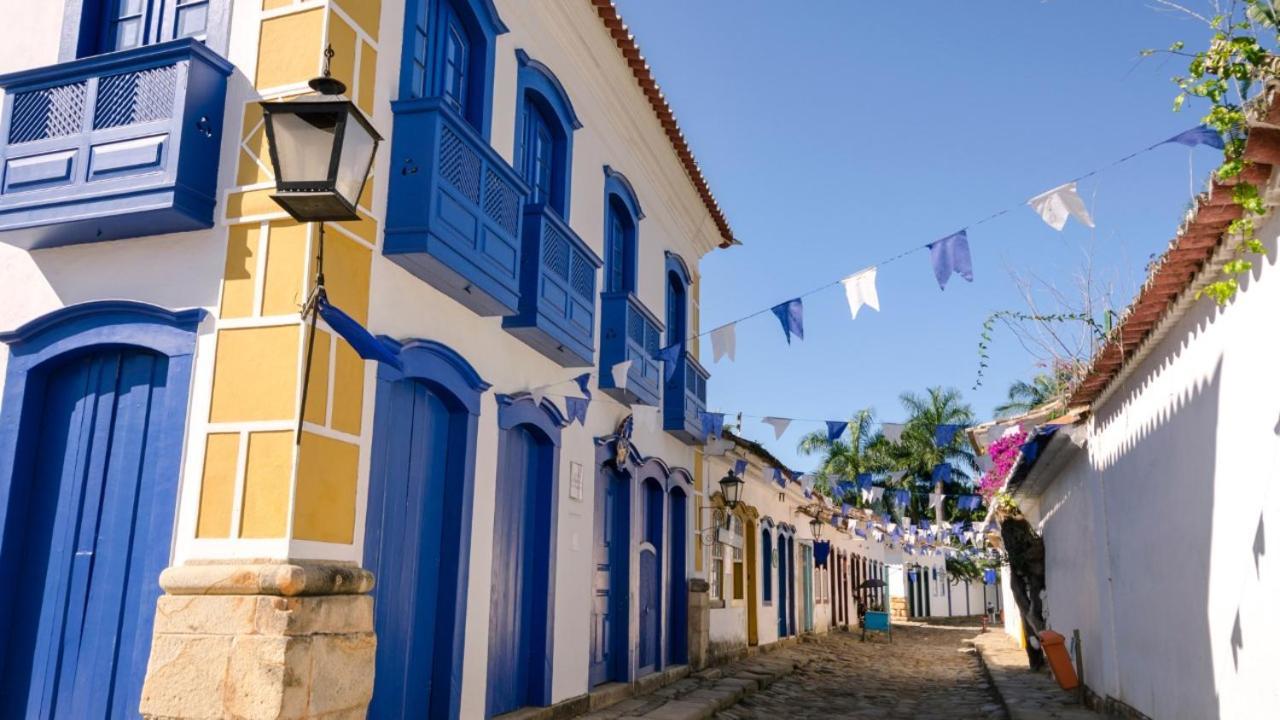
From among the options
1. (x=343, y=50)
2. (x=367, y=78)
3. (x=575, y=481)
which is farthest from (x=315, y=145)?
(x=575, y=481)

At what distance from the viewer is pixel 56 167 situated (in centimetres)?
606

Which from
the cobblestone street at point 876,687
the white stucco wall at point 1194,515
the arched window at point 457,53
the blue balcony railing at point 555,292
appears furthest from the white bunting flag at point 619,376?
the white stucco wall at point 1194,515

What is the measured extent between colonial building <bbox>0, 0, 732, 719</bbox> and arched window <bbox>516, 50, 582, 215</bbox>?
0.40 metres

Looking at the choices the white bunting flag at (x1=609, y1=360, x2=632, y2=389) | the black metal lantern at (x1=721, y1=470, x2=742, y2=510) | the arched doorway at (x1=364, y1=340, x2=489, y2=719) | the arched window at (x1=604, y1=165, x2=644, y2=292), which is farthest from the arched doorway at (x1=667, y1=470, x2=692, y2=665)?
the arched doorway at (x1=364, y1=340, x2=489, y2=719)

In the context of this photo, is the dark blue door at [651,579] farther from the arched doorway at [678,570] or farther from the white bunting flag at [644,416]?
the white bunting flag at [644,416]

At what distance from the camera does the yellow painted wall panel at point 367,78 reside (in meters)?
6.16

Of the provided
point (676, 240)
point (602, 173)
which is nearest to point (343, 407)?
point (602, 173)

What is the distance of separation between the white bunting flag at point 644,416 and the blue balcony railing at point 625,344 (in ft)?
0.86

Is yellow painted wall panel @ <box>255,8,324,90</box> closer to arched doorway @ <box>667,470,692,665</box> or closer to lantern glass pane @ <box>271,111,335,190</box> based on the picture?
lantern glass pane @ <box>271,111,335,190</box>

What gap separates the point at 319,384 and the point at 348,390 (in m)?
0.28

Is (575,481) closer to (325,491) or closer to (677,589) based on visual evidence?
(325,491)

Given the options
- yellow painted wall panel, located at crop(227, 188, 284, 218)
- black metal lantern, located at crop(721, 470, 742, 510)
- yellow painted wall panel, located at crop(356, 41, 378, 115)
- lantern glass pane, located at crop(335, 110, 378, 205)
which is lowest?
black metal lantern, located at crop(721, 470, 742, 510)

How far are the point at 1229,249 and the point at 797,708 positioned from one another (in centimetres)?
796

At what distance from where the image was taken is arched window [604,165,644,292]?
11.1m
